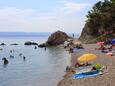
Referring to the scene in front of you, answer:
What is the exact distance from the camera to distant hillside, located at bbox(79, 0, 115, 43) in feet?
298

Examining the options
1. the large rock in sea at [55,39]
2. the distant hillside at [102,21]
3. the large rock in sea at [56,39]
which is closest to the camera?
the distant hillside at [102,21]

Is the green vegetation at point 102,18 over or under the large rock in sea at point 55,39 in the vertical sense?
over

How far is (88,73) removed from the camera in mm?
30328

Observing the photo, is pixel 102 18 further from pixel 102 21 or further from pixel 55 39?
pixel 55 39

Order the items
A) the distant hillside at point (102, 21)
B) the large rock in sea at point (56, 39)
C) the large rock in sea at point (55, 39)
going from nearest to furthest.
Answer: the distant hillside at point (102, 21) → the large rock in sea at point (55, 39) → the large rock in sea at point (56, 39)

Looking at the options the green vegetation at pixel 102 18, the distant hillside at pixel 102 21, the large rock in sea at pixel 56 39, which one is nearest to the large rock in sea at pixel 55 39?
the large rock in sea at pixel 56 39

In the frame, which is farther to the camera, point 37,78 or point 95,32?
point 95,32

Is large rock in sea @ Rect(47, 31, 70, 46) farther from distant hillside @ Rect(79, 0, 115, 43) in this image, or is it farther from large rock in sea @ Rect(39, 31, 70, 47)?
distant hillside @ Rect(79, 0, 115, 43)

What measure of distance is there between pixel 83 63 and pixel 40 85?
873 cm

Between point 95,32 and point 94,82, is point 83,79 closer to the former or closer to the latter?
point 94,82

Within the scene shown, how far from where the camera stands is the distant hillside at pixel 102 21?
9075 centimetres

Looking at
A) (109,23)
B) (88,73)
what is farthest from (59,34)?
(88,73)

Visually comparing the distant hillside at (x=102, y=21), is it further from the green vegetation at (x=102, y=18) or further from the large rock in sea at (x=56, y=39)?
the large rock in sea at (x=56, y=39)

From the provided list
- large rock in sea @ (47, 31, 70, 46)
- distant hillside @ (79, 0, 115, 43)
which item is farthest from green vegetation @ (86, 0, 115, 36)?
large rock in sea @ (47, 31, 70, 46)
